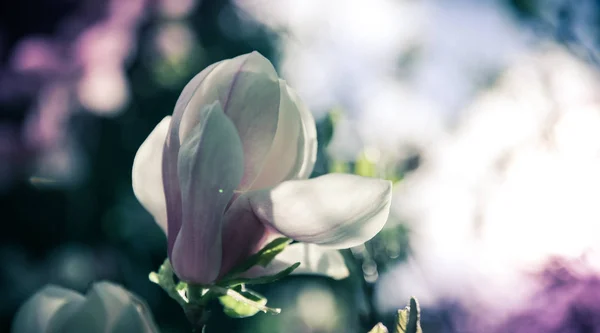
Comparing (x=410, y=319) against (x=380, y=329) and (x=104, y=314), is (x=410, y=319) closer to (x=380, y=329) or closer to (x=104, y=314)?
(x=380, y=329)

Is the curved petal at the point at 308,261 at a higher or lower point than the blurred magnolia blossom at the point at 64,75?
higher

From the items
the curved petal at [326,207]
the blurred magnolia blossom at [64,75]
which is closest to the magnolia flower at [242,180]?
the curved petal at [326,207]

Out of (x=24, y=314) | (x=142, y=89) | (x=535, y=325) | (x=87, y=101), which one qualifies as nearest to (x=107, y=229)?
(x=87, y=101)

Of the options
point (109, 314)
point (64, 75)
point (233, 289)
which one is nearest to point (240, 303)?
point (233, 289)

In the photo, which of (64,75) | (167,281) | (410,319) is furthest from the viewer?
(64,75)

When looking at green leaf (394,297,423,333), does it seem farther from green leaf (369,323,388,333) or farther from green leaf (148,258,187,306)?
green leaf (148,258,187,306)

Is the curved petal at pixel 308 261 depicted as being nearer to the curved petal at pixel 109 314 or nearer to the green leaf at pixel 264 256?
the green leaf at pixel 264 256

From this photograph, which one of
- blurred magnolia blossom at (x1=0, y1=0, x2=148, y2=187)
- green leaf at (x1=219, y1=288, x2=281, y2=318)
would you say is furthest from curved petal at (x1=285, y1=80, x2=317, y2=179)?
blurred magnolia blossom at (x1=0, y1=0, x2=148, y2=187)
